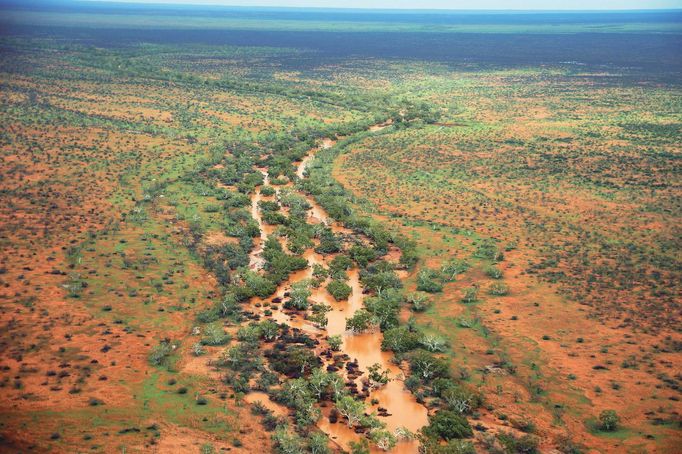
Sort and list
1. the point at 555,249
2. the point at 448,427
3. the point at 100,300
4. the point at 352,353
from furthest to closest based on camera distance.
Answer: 1. the point at 555,249
2. the point at 100,300
3. the point at 352,353
4. the point at 448,427

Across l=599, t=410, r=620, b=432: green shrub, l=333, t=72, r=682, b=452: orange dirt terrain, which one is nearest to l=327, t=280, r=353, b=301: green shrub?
l=333, t=72, r=682, b=452: orange dirt terrain

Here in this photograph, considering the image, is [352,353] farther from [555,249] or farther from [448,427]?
[555,249]

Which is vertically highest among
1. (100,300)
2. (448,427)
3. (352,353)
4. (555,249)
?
(555,249)

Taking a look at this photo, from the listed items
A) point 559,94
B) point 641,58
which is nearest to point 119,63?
point 559,94

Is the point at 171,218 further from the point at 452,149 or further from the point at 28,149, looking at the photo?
the point at 452,149

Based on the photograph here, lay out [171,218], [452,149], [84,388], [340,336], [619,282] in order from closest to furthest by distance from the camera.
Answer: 1. [84,388]
2. [340,336]
3. [619,282]
4. [171,218]
5. [452,149]

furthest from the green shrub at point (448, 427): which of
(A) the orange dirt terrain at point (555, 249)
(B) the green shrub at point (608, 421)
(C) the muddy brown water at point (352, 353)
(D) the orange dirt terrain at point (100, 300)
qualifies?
(D) the orange dirt terrain at point (100, 300)

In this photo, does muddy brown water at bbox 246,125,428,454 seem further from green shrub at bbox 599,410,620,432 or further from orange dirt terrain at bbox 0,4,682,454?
green shrub at bbox 599,410,620,432

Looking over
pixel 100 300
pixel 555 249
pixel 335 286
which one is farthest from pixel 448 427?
pixel 555 249
